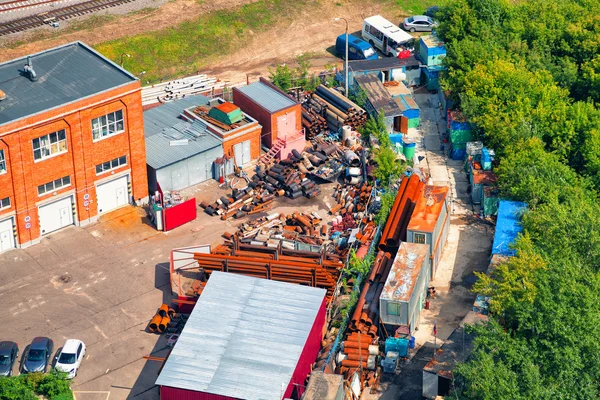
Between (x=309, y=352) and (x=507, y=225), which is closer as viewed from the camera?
(x=309, y=352)

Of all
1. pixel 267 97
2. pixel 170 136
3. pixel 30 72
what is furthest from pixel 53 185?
pixel 267 97

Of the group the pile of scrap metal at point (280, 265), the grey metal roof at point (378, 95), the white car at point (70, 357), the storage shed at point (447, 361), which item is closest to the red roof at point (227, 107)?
the grey metal roof at point (378, 95)

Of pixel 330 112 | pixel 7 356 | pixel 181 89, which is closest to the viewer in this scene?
pixel 7 356

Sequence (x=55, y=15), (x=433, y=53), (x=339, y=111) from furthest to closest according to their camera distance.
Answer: (x=55, y=15) < (x=433, y=53) < (x=339, y=111)

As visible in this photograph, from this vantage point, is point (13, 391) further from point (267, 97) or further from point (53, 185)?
point (267, 97)

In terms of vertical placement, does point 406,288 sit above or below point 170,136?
below

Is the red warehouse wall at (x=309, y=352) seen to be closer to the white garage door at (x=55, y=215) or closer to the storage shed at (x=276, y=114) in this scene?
the white garage door at (x=55, y=215)

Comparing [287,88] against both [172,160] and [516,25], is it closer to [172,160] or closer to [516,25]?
[172,160]

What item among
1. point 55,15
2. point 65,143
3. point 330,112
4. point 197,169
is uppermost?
point 55,15
